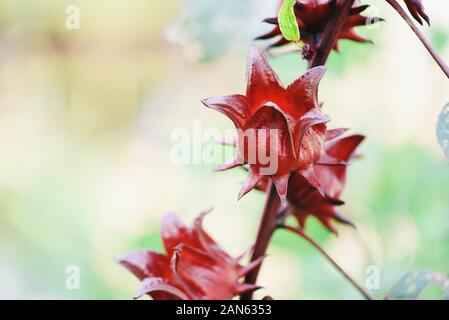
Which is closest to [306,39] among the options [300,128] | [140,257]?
[300,128]

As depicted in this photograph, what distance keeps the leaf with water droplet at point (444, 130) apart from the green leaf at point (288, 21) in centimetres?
13

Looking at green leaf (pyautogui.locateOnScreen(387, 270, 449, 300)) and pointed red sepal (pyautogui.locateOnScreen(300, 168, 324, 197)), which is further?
green leaf (pyautogui.locateOnScreen(387, 270, 449, 300))

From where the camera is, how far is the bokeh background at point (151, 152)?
1074mm

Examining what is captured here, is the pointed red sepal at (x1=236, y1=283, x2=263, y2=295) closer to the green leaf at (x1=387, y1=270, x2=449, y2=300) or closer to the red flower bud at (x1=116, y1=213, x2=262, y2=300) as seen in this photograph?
the red flower bud at (x1=116, y1=213, x2=262, y2=300)

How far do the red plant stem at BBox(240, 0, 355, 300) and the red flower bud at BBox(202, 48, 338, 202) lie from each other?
4 cm

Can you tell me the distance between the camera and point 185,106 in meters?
1.33

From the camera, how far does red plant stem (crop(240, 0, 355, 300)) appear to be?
49cm

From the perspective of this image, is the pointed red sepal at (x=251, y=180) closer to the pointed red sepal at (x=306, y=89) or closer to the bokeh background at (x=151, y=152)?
the pointed red sepal at (x=306, y=89)

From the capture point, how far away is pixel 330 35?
49 cm

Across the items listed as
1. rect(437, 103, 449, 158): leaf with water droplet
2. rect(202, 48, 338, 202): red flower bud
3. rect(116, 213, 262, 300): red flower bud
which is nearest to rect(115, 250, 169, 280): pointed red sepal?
rect(116, 213, 262, 300): red flower bud

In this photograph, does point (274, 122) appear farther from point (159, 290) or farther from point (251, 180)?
point (159, 290)

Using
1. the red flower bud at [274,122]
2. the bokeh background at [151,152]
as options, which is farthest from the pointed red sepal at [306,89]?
the bokeh background at [151,152]

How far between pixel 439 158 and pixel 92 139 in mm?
641
